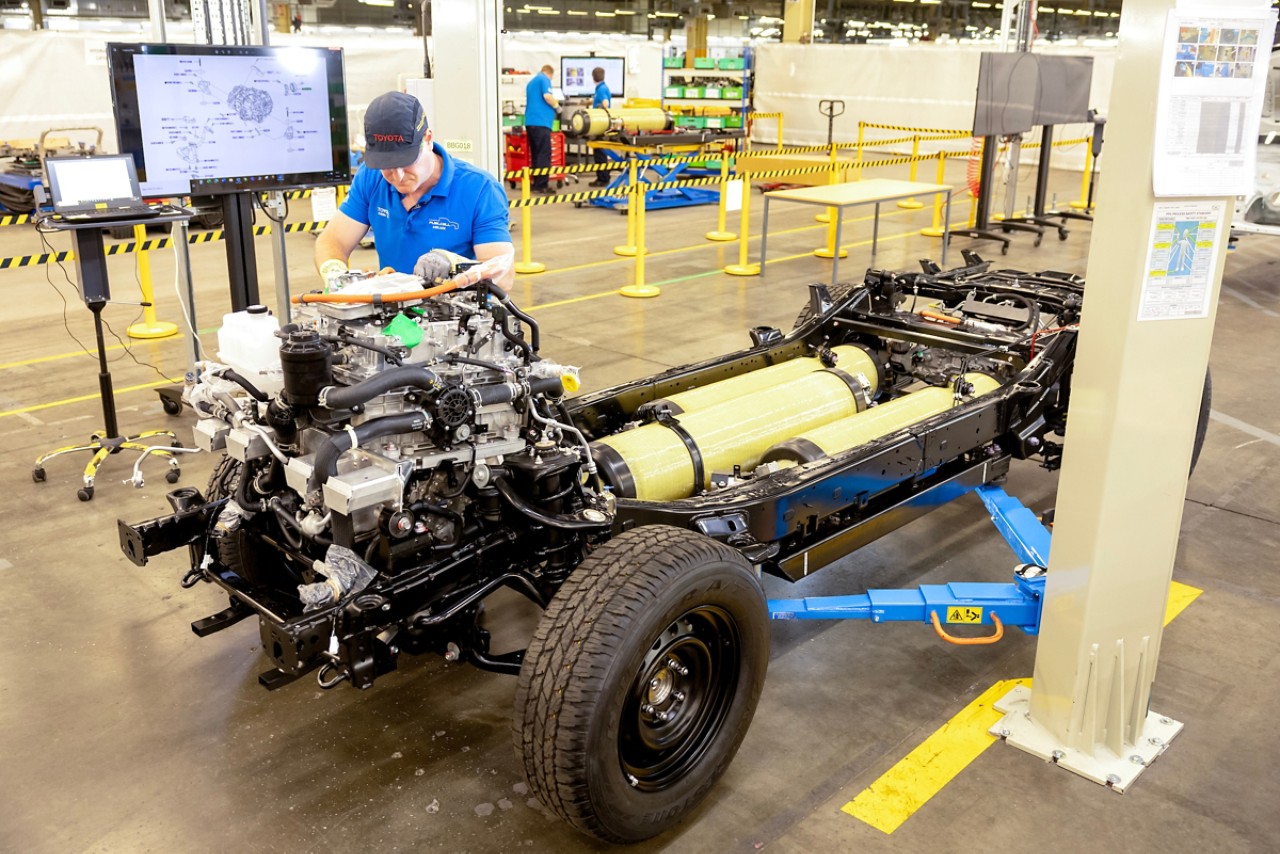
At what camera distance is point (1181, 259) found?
3.02 metres

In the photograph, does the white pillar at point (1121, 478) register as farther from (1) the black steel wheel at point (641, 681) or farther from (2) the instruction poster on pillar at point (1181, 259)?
(1) the black steel wheel at point (641, 681)

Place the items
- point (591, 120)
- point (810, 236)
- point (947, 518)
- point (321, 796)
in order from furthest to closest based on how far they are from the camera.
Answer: point (591, 120) → point (810, 236) → point (947, 518) → point (321, 796)

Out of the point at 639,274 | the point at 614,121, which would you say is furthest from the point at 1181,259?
the point at 614,121

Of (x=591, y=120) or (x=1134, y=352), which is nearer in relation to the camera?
(x=1134, y=352)

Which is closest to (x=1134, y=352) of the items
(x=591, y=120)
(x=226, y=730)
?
(x=226, y=730)

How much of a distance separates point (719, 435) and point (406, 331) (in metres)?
1.46

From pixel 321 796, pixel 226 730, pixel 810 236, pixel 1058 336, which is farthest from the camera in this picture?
pixel 810 236

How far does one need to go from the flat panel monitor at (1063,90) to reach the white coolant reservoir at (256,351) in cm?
1150

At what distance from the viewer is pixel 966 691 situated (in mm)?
3889

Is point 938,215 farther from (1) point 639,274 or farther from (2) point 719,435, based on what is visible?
(2) point 719,435

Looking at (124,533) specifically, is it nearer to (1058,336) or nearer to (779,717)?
(779,717)

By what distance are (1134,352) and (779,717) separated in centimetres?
166

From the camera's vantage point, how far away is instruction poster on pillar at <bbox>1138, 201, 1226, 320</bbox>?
2.97 m

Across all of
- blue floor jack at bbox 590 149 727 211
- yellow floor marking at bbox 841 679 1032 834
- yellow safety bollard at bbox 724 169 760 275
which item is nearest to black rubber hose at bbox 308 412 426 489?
yellow floor marking at bbox 841 679 1032 834
